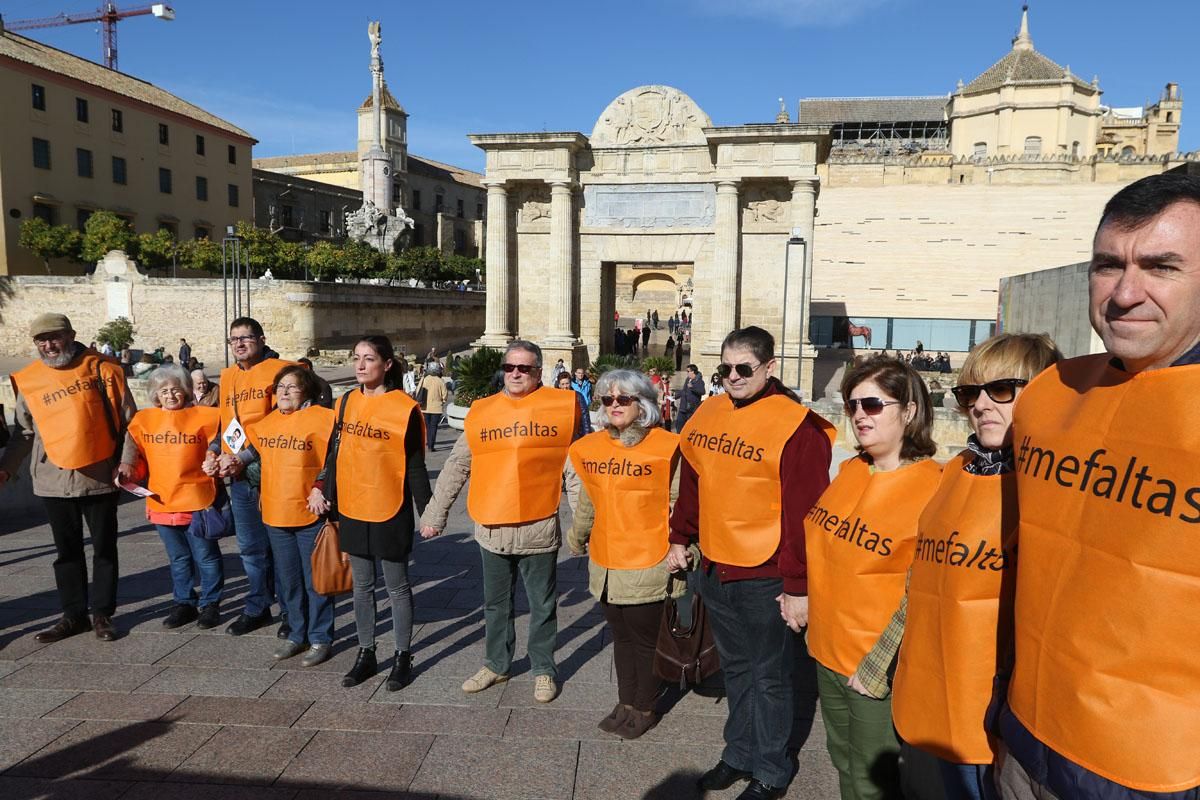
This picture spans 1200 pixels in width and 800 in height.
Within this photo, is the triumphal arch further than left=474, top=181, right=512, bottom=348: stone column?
No

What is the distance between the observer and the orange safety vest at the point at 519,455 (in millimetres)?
4293

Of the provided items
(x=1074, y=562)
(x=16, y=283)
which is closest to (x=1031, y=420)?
(x=1074, y=562)

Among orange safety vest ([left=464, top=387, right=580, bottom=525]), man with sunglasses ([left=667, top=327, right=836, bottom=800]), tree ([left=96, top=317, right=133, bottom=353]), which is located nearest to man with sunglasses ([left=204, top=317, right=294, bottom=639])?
orange safety vest ([left=464, top=387, right=580, bottom=525])

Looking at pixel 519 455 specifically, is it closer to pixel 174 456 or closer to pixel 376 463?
pixel 376 463

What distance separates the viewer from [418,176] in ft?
240

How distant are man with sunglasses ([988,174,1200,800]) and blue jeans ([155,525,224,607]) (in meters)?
5.19

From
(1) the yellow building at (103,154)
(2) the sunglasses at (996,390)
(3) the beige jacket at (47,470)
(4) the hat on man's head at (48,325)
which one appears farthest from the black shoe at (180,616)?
(1) the yellow building at (103,154)

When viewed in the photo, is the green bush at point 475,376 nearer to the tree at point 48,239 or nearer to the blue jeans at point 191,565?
the blue jeans at point 191,565

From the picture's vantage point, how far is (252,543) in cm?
531

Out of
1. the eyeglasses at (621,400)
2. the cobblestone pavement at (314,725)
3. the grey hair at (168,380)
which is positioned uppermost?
the eyeglasses at (621,400)

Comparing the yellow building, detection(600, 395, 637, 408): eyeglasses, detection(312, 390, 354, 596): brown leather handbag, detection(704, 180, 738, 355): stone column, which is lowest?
detection(312, 390, 354, 596): brown leather handbag

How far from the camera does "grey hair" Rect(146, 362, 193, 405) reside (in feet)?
17.6

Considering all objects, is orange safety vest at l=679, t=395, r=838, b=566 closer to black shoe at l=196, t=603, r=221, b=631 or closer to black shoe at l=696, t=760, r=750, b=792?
black shoe at l=696, t=760, r=750, b=792

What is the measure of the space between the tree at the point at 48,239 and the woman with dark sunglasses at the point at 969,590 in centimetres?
4503
